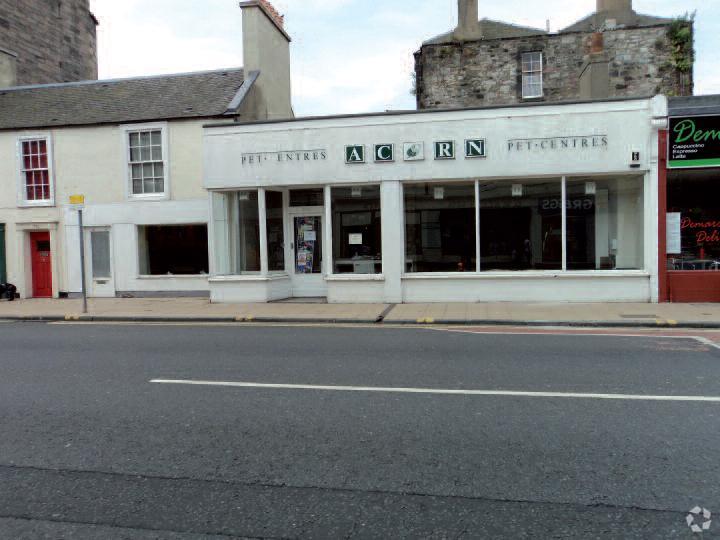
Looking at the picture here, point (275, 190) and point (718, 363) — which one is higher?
point (275, 190)

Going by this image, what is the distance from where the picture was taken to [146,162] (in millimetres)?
17219

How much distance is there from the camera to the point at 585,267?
14.0 meters

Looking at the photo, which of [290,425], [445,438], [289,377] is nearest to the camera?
[445,438]

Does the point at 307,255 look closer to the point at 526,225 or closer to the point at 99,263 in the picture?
the point at 526,225

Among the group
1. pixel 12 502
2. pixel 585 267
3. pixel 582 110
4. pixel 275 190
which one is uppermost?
pixel 582 110

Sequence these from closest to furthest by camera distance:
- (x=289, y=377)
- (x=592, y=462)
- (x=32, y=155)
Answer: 1. (x=592, y=462)
2. (x=289, y=377)
3. (x=32, y=155)

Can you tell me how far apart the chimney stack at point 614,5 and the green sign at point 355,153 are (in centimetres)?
1640

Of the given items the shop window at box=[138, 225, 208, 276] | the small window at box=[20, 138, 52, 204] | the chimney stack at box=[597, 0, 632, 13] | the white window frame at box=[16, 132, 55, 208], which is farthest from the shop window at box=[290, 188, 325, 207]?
the chimney stack at box=[597, 0, 632, 13]

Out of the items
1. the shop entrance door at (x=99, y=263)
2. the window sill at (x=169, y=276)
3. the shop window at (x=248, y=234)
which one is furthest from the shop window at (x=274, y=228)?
the shop entrance door at (x=99, y=263)

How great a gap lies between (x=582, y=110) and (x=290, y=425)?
1141cm

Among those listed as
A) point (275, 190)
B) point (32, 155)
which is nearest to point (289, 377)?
point (275, 190)

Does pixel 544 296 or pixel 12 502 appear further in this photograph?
pixel 544 296

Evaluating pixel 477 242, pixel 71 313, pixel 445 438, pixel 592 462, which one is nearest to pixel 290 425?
pixel 445 438

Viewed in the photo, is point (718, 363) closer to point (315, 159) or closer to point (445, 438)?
point (445, 438)
